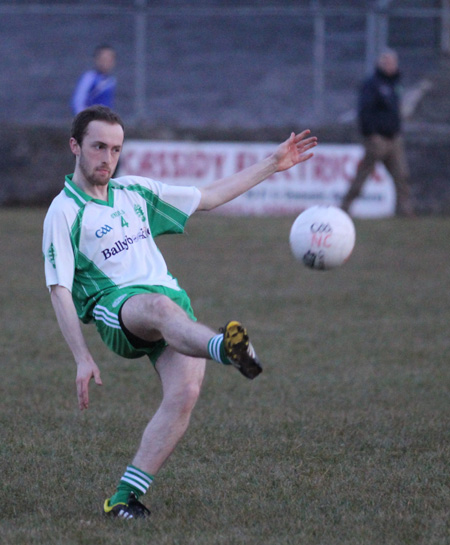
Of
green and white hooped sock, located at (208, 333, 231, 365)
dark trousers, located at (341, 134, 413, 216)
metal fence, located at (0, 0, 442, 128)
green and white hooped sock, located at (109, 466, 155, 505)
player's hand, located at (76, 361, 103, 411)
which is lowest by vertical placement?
green and white hooped sock, located at (109, 466, 155, 505)

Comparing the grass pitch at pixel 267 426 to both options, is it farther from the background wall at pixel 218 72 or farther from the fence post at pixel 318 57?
the fence post at pixel 318 57

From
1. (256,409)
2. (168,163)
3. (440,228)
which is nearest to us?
(256,409)

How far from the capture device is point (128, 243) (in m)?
4.46

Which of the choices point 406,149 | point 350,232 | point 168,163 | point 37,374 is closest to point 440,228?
point 406,149

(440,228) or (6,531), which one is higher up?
(440,228)

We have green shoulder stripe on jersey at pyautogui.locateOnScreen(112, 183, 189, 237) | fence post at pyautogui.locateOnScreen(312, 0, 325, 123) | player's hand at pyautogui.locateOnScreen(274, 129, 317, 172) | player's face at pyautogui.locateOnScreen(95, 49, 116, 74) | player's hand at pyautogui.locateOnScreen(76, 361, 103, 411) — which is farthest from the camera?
fence post at pyautogui.locateOnScreen(312, 0, 325, 123)

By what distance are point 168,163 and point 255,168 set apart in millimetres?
11933

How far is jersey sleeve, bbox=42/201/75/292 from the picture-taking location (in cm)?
424

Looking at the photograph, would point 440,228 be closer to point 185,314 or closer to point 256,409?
point 256,409

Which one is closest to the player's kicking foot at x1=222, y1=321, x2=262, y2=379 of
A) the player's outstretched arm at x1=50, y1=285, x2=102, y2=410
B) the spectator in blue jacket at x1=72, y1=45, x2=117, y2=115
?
the player's outstretched arm at x1=50, y1=285, x2=102, y2=410

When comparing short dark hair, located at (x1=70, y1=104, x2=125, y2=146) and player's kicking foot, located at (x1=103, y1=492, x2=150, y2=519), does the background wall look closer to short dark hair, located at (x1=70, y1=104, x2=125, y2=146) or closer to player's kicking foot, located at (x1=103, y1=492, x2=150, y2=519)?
short dark hair, located at (x1=70, y1=104, x2=125, y2=146)

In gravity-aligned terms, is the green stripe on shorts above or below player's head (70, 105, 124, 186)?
below

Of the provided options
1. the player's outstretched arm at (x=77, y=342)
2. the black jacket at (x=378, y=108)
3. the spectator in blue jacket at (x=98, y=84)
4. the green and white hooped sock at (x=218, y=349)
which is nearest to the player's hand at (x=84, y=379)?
the player's outstretched arm at (x=77, y=342)

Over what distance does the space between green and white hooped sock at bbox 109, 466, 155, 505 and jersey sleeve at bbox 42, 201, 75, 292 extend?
850 mm
